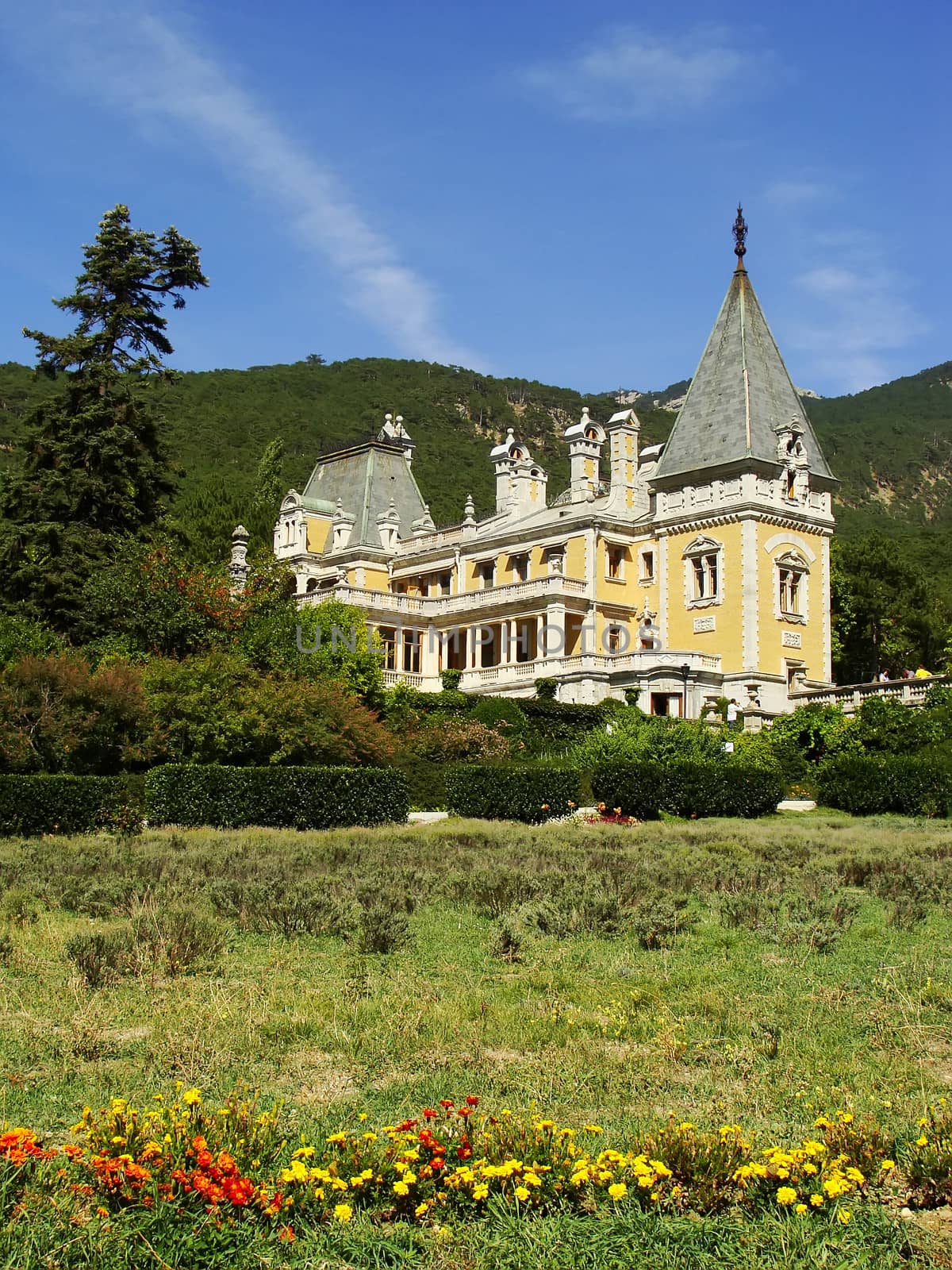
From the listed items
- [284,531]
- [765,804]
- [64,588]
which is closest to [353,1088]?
[765,804]

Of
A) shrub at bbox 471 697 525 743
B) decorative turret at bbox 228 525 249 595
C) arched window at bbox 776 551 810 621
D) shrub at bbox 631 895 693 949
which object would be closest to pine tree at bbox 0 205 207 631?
decorative turret at bbox 228 525 249 595

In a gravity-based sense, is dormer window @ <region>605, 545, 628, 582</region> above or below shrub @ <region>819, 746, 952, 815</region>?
above

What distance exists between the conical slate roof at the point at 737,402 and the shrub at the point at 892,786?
1886 centimetres

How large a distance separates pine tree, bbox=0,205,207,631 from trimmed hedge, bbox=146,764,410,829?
15.8 metres

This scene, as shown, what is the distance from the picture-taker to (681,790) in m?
31.5

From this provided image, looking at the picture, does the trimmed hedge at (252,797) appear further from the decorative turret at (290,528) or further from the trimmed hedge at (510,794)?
the decorative turret at (290,528)

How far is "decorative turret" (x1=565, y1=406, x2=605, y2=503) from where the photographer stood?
5775 cm

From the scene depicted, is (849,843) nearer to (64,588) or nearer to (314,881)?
(314,881)

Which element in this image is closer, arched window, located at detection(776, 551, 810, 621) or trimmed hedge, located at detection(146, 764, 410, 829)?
trimmed hedge, located at detection(146, 764, 410, 829)

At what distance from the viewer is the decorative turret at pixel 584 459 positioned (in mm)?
57750

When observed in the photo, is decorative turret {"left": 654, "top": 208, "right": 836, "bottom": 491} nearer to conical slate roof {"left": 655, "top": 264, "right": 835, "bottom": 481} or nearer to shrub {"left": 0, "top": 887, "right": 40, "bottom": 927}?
conical slate roof {"left": 655, "top": 264, "right": 835, "bottom": 481}

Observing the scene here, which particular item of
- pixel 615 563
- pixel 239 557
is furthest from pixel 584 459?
pixel 239 557

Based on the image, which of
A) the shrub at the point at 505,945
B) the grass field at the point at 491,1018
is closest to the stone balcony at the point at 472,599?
the grass field at the point at 491,1018

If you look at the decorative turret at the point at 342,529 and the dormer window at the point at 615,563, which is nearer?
the dormer window at the point at 615,563
